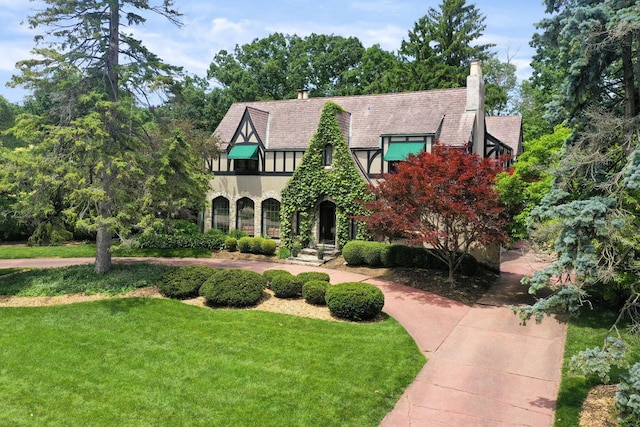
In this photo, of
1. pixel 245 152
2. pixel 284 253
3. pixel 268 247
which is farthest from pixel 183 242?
pixel 245 152

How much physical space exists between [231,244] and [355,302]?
47.3 feet

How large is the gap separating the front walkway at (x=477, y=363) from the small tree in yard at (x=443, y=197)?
2.65 m

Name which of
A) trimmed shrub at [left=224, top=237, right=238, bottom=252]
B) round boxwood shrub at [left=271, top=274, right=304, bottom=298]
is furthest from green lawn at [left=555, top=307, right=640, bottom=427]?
trimmed shrub at [left=224, top=237, right=238, bottom=252]

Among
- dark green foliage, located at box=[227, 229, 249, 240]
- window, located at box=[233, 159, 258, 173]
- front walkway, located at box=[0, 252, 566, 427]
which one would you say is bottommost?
front walkway, located at box=[0, 252, 566, 427]

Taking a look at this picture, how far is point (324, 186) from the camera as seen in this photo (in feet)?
81.4

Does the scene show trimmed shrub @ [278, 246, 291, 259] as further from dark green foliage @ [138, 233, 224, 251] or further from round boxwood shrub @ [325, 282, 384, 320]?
round boxwood shrub @ [325, 282, 384, 320]

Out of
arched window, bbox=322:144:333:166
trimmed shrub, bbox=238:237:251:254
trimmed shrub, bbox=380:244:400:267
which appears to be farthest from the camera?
trimmed shrub, bbox=238:237:251:254

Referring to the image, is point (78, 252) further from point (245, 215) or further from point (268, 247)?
point (268, 247)

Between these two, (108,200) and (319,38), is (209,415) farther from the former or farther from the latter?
(319,38)

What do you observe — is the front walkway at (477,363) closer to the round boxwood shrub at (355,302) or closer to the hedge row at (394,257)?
the round boxwood shrub at (355,302)

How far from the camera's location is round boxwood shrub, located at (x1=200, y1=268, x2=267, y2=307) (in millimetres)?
14406

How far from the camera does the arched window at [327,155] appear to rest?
25219mm

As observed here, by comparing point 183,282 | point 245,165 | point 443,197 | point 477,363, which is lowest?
point 477,363

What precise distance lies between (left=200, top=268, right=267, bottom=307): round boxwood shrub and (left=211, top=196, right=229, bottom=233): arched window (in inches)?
578
